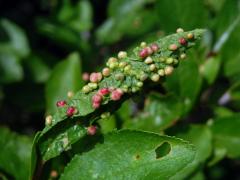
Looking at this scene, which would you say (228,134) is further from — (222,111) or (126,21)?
(126,21)

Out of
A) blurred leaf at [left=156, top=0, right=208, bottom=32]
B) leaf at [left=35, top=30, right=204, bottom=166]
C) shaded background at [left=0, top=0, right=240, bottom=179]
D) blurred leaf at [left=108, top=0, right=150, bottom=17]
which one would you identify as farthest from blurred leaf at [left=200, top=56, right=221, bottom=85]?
blurred leaf at [left=108, top=0, right=150, bottom=17]

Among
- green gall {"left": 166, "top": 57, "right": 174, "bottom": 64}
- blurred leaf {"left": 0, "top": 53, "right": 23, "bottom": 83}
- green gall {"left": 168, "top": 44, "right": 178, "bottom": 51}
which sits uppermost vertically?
blurred leaf {"left": 0, "top": 53, "right": 23, "bottom": 83}

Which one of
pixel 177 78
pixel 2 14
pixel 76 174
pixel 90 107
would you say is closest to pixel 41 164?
pixel 76 174

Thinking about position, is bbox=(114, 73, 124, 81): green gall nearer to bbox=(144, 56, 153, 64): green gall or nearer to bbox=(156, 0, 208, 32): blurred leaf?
bbox=(144, 56, 153, 64): green gall

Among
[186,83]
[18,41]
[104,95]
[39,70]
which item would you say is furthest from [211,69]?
[18,41]

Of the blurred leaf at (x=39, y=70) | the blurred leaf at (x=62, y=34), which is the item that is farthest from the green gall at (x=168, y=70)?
the blurred leaf at (x=39, y=70)

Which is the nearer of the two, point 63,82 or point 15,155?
point 15,155

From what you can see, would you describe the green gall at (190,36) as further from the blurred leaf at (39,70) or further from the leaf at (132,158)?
the blurred leaf at (39,70)

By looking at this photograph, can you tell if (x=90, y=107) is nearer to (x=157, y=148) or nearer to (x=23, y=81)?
(x=157, y=148)
